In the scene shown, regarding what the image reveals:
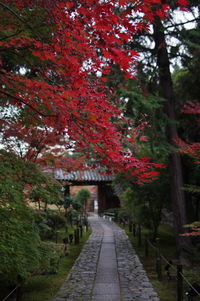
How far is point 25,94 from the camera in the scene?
5395 millimetres

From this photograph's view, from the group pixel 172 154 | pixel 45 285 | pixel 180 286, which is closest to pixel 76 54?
pixel 180 286

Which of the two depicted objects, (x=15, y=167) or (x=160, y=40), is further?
(x=160, y=40)

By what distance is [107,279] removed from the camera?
8.25 meters

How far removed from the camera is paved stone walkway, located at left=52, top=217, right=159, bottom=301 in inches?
268

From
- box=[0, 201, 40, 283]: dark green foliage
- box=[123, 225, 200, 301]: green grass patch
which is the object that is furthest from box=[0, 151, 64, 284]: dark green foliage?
box=[123, 225, 200, 301]: green grass patch

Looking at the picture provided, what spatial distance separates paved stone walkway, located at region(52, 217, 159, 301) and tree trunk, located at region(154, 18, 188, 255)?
6.31 feet

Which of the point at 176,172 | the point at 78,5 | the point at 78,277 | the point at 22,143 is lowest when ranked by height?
the point at 78,277

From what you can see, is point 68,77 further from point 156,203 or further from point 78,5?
point 156,203

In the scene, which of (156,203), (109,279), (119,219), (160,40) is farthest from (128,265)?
(119,219)

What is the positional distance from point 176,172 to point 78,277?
504 cm

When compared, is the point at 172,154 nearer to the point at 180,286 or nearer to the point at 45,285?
the point at 180,286

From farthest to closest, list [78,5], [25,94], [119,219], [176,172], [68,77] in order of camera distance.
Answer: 1. [119,219]
2. [176,172]
3. [25,94]
4. [68,77]
5. [78,5]

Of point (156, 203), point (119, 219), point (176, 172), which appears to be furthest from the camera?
point (119, 219)

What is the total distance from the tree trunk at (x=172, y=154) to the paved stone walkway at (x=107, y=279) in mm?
1924
